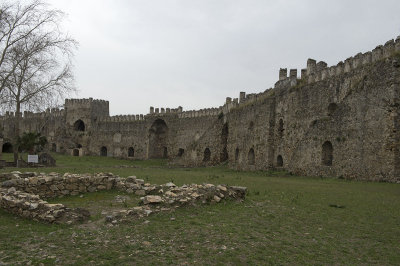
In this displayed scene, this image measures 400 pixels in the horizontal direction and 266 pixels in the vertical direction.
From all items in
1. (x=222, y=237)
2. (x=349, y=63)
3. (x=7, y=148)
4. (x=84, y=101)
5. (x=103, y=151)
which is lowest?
(x=222, y=237)

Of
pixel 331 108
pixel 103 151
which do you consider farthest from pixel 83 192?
pixel 103 151

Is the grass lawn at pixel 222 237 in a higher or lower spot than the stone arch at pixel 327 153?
lower

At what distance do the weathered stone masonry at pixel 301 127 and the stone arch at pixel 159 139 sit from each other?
→ 0.43 feet

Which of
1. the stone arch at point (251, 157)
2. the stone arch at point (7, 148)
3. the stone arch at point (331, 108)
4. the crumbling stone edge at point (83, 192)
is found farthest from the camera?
the stone arch at point (7, 148)

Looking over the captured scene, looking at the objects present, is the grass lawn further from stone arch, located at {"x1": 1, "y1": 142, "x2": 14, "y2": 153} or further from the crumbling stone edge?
stone arch, located at {"x1": 1, "y1": 142, "x2": 14, "y2": 153}

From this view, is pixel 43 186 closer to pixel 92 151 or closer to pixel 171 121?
pixel 171 121

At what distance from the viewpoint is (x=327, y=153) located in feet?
74.8

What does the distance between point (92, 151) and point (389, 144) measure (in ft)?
144

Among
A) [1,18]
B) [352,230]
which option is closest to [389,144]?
[352,230]

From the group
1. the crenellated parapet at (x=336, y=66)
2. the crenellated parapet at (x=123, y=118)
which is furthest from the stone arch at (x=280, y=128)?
the crenellated parapet at (x=123, y=118)

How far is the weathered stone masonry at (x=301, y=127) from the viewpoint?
735 inches

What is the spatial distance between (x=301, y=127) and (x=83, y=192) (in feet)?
54.4

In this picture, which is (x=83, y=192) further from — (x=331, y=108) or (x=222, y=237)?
(x=331, y=108)

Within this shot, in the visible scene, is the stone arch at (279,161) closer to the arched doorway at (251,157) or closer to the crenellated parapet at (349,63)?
the arched doorway at (251,157)
